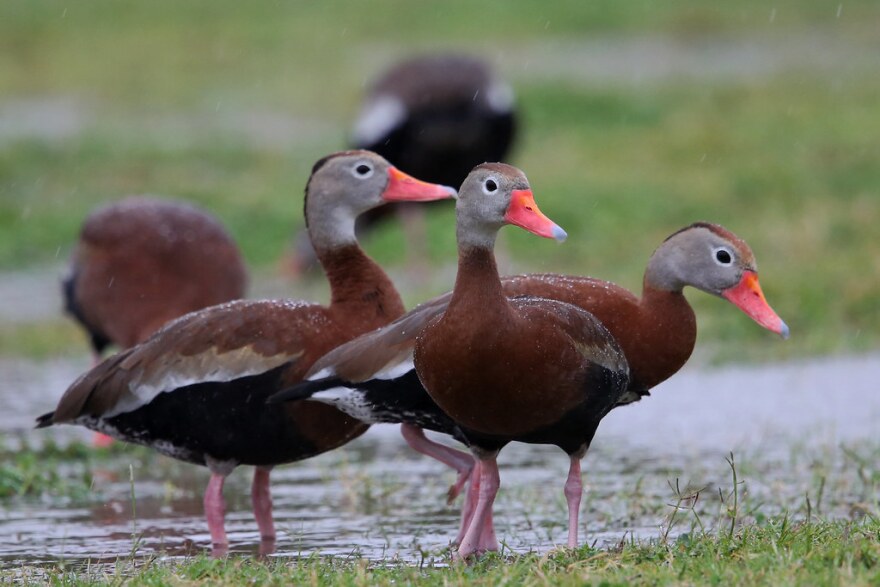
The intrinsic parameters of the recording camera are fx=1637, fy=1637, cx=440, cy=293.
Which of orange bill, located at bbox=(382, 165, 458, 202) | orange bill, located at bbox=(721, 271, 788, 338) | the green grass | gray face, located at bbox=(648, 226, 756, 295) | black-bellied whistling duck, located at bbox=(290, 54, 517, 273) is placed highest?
black-bellied whistling duck, located at bbox=(290, 54, 517, 273)

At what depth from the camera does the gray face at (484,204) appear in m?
5.18

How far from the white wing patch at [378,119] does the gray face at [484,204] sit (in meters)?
7.82

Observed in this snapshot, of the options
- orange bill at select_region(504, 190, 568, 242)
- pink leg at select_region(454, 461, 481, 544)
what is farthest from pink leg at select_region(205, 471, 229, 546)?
orange bill at select_region(504, 190, 568, 242)

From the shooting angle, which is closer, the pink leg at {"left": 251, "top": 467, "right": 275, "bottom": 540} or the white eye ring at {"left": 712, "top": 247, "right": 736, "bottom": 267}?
the white eye ring at {"left": 712, "top": 247, "right": 736, "bottom": 267}

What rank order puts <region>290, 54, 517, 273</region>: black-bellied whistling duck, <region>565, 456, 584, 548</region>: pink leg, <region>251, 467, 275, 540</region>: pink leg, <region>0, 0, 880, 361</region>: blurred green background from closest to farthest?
1. <region>565, 456, 584, 548</region>: pink leg
2. <region>251, 467, 275, 540</region>: pink leg
3. <region>0, 0, 880, 361</region>: blurred green background
4. <region>290, 54, 517, 273</region>: black-bellied whistling duck

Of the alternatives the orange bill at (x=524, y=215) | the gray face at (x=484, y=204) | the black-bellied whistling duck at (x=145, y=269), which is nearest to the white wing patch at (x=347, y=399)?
the gray face at (x=484, y=204)

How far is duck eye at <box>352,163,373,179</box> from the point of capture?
21.4 feet

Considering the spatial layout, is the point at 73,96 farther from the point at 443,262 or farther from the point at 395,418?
the point at 395,418

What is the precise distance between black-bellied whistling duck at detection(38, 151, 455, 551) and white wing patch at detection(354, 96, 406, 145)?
6.68 m

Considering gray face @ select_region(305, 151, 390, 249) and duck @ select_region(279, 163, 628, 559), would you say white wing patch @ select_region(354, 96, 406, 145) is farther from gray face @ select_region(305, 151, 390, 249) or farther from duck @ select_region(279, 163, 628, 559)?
duck @ select_region(279, 163, 628, 559)

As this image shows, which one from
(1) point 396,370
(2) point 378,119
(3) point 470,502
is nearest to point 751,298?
(3) point 470,502

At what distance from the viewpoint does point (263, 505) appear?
614 centimetres

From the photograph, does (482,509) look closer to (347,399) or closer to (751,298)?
(347,399)

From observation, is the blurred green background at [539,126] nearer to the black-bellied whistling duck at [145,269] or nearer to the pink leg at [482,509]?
the black-bellied whistling duck at [145,269]
